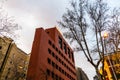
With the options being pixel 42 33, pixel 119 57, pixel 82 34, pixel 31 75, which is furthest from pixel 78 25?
pixel 42 33

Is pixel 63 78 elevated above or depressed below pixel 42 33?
below

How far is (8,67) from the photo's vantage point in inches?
1633

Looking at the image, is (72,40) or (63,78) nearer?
(72,40)

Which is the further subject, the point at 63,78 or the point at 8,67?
the point at 63,78

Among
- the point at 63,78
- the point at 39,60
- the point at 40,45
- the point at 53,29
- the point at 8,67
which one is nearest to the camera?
the point at 39,60

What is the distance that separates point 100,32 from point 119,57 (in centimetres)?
581

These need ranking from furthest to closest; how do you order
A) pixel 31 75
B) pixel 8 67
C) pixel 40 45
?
pixel 8 67
pixel 40 45
pixel 31 75

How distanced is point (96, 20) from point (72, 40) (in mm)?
2533

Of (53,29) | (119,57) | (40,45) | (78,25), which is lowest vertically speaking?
(119,57)

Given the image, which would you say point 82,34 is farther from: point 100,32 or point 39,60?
point 39,60

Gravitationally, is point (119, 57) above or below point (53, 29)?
below

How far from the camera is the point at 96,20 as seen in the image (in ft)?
35.9

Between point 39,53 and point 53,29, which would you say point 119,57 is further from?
point 53,29

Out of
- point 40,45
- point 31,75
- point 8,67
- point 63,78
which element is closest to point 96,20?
point 31,75
